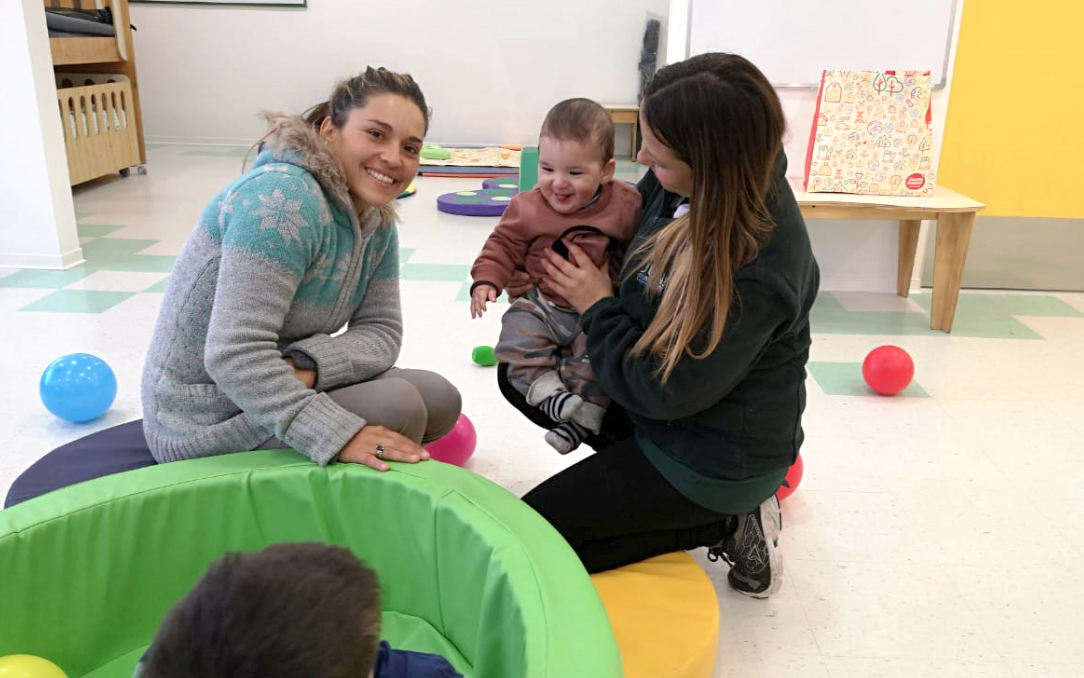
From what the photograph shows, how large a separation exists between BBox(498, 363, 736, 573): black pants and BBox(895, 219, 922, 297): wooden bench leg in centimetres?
252

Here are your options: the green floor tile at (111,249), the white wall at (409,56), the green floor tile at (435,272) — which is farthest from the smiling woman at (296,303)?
the white wall at (409,56)

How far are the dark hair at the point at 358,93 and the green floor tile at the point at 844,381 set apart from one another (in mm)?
1782

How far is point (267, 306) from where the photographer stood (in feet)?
4.72

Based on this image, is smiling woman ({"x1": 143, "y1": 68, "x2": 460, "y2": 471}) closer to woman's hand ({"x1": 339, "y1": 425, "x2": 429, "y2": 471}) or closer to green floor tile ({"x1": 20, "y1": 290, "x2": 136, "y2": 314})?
woman's hand ({"x1": 339, "y1": 425, "x2": 429, "y2": 471})

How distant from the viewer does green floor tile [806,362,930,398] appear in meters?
2.81

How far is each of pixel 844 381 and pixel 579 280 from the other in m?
1.54

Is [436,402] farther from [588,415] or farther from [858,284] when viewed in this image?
[858,284]

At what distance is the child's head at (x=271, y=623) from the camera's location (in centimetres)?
79

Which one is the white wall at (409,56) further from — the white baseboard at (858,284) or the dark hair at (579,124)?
the dark hair at (579,124)

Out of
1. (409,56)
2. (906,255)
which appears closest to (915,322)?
(906,255)

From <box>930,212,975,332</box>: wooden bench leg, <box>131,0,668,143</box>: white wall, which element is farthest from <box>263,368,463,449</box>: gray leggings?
<box>131,0,668,143</box>: white wall

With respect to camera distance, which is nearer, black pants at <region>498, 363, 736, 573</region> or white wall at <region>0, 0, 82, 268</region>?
black pants at <region>498, 363, 736, 573</region>

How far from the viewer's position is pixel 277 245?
143 centimetres

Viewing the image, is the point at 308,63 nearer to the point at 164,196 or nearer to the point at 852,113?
the point at 164,196
